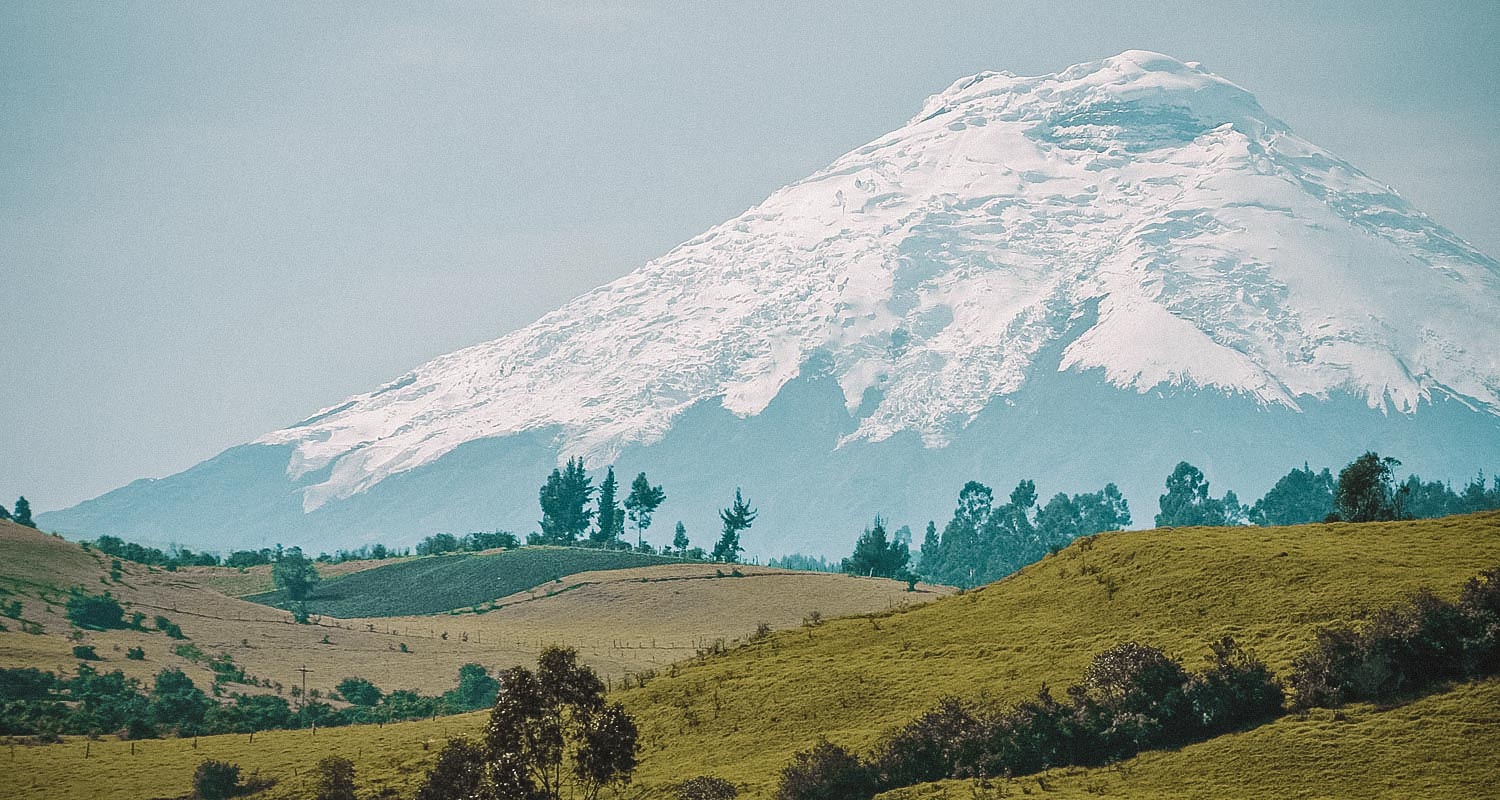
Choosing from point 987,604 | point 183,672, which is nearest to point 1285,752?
point 987,604

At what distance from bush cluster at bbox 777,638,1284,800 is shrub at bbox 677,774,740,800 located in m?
2.16

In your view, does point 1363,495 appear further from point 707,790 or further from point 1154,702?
point 707,790

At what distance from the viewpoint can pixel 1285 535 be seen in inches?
2766

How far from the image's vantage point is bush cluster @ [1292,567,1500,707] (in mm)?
51594

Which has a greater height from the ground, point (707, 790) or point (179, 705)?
point (179, 705)

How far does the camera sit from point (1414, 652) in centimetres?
5234

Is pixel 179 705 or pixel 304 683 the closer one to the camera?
pixel 179 705

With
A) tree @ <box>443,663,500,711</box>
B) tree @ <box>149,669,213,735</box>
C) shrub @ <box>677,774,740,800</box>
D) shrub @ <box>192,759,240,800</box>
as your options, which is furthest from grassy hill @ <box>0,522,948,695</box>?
shrub @ <box>677,774,740,800</box>

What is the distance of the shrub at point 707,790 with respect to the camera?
5822 cm

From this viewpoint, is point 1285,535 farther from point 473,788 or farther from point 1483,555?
point 473,788

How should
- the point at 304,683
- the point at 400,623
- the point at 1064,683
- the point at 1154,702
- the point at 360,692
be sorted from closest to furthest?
the point at 1154,702
the point at 1064,683
the point at 360,692
the point at 304,683
the point at 400,623

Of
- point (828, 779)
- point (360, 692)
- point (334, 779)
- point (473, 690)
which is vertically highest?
point (360, 692)

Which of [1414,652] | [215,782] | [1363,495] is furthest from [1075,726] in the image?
[215,782]

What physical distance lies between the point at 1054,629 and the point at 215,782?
43916 mm
